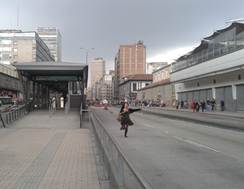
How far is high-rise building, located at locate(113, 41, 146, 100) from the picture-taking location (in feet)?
592

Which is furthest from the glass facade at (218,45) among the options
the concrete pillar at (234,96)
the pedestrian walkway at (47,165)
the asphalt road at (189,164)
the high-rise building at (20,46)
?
the high-rise building at (20,46)

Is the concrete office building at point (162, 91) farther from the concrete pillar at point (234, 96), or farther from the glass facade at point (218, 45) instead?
the concrete pillar at point (234, 96)

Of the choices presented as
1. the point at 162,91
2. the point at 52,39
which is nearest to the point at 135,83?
the point at 52,39

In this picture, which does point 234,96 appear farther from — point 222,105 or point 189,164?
point 189,164

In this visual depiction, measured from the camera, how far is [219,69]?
57.1 meters

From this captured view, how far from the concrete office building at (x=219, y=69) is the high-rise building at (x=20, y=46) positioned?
4868 cm

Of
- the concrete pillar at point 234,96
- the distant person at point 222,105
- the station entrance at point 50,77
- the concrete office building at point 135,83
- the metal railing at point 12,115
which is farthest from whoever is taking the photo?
the concrete office building at point 135,83

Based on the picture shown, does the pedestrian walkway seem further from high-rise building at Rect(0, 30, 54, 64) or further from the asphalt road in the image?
high-rise building at Rect(0, 30, 54, 64)

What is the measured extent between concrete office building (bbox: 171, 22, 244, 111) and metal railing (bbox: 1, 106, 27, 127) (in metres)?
26.2

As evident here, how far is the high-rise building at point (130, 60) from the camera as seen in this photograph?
180375mm

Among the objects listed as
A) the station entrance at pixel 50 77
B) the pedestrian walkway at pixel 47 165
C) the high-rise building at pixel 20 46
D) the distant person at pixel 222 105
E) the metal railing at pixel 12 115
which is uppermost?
the high-rise building at pixel 20 46

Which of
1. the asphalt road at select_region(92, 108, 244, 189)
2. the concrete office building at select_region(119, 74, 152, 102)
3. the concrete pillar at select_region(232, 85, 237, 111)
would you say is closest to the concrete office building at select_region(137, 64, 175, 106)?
the concrete office building at select_region(119, 74, 152, 102)

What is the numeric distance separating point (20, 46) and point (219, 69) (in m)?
74.9

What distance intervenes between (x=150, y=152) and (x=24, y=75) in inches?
1156
